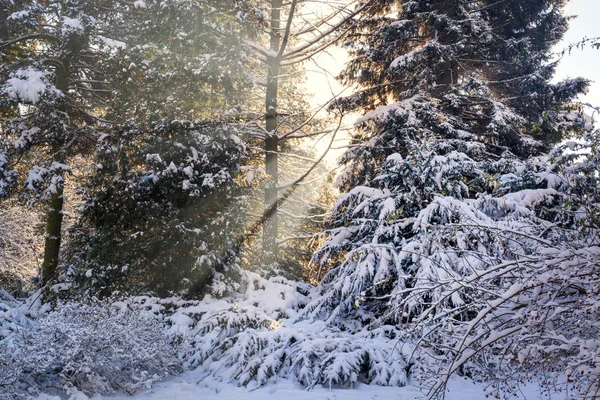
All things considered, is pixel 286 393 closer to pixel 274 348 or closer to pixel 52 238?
pixel 274 348

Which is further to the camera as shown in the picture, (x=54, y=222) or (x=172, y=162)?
(x=54, y=222)

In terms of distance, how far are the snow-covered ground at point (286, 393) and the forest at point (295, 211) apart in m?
0.04

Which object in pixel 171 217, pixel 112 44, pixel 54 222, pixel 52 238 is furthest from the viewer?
pixel 54 222

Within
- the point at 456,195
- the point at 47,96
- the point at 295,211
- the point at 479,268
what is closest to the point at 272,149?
the point at 295,211

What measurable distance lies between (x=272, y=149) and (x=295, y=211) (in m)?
3.59

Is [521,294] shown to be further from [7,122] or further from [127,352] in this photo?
[7,122]

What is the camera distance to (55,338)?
4.95 m

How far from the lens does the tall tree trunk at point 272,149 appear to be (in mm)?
10516

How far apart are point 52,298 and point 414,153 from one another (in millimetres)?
8296

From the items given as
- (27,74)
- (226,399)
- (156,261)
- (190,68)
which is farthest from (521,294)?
(27,74)

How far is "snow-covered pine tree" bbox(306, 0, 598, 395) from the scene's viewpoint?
10.2 feet

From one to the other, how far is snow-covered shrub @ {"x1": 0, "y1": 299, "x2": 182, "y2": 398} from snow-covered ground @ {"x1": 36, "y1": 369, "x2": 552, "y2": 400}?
0.21m

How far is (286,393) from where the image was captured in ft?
16.0

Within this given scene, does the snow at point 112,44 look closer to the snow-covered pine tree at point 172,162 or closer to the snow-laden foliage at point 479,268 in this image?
the snow-covered pine tree at point 172,162
